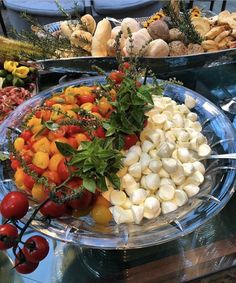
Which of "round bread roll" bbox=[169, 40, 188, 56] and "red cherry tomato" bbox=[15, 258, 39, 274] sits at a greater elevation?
"round bread roll" bbox=[169, 40, 188, 56]

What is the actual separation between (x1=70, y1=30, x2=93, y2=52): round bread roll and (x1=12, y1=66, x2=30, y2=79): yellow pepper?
19 centimetres

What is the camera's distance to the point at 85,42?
3.23ft

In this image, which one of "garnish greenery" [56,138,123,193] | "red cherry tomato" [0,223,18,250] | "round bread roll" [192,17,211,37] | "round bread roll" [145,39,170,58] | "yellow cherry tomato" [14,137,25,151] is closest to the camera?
"red cherry tomato" [0,223,18,250]

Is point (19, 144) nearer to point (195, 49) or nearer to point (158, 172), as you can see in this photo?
point (158, 172)

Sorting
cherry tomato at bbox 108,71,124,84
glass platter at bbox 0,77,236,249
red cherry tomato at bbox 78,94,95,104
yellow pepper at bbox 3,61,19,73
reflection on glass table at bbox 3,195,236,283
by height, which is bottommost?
reflection on glass table at bbox 3,195,236,283

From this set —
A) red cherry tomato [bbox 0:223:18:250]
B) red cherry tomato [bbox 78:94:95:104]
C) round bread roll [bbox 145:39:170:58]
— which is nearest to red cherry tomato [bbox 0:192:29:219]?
red cherry tomato [bbox 0:223:18:250]

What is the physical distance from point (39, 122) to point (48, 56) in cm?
39

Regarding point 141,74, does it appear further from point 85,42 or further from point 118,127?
point 85,42

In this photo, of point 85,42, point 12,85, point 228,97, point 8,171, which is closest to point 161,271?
point 8,171

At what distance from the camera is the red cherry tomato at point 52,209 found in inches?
19.6

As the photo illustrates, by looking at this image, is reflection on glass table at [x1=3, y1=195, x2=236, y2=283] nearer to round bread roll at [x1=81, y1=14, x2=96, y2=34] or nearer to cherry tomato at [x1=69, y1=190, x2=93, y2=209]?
cherry tomato at [x1=69, y1=190, x2=93, y2=209]

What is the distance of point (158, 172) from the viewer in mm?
618

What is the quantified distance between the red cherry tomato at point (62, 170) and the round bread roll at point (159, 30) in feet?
1.89

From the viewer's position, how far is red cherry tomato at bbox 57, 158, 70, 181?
0.55 meters
